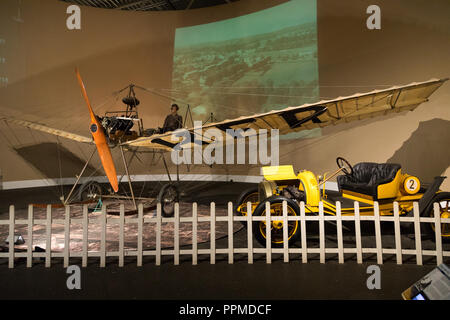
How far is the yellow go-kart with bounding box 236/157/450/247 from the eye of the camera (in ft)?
11.5

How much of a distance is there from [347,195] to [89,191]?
5526 millimetres

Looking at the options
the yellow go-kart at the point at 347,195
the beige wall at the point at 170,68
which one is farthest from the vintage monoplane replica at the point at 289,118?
the beige wall at the point at 170,68

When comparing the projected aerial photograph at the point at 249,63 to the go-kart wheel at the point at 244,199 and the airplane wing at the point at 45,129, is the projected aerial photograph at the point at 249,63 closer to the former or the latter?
the go-kart wheel at the point at 244,199

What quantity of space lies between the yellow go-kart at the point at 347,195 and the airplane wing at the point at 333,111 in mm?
815

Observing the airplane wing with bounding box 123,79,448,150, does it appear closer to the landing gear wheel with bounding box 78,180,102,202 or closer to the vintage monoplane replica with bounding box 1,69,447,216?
the vintage monoplane replica with bounding box 1,69,447,216

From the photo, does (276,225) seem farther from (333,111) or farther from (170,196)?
(170,196)

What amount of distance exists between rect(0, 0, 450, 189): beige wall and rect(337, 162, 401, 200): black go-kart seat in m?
2.73

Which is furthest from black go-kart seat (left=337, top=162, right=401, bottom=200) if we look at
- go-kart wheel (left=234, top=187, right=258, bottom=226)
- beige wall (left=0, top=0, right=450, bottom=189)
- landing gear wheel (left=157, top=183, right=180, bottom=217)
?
landing gear wheel (left=157, top=183, right=180, bottom=217)

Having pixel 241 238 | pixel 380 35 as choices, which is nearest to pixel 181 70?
pixel 380 35

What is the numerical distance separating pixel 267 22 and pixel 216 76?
8.96ft

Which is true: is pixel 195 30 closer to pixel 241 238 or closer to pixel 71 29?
pixel 71 29

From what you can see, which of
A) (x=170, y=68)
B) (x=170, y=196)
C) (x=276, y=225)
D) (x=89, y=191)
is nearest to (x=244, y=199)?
(x=276, y=225)

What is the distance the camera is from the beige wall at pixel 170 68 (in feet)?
21.2

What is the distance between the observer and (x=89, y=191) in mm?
6543
